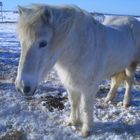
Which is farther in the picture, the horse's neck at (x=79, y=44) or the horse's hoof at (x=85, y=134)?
the horse's hoof at (x=85, y=134)

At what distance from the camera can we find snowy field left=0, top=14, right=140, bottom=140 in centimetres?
493

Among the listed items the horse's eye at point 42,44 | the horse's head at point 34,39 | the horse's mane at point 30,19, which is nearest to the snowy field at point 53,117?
the horse's head at point 34,39

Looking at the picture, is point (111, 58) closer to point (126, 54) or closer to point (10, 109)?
point (126, 54)

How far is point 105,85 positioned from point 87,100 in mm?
2363

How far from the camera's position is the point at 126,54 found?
5.58 meters

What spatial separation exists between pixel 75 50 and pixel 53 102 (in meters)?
2.01

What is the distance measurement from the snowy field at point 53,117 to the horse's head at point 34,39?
58.4 inches

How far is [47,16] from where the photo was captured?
3.60 m

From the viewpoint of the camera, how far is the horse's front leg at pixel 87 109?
185 inches

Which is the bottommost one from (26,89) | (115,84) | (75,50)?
(115,84)

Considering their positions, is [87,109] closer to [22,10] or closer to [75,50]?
[75,50]

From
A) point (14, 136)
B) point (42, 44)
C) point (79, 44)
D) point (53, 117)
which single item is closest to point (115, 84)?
point (53, 117)

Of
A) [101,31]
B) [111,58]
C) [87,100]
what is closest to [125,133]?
[87,100]

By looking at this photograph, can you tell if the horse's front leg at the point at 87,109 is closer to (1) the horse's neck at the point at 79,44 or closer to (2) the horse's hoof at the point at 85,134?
(2) the horse's hoof at the point at 85,134
